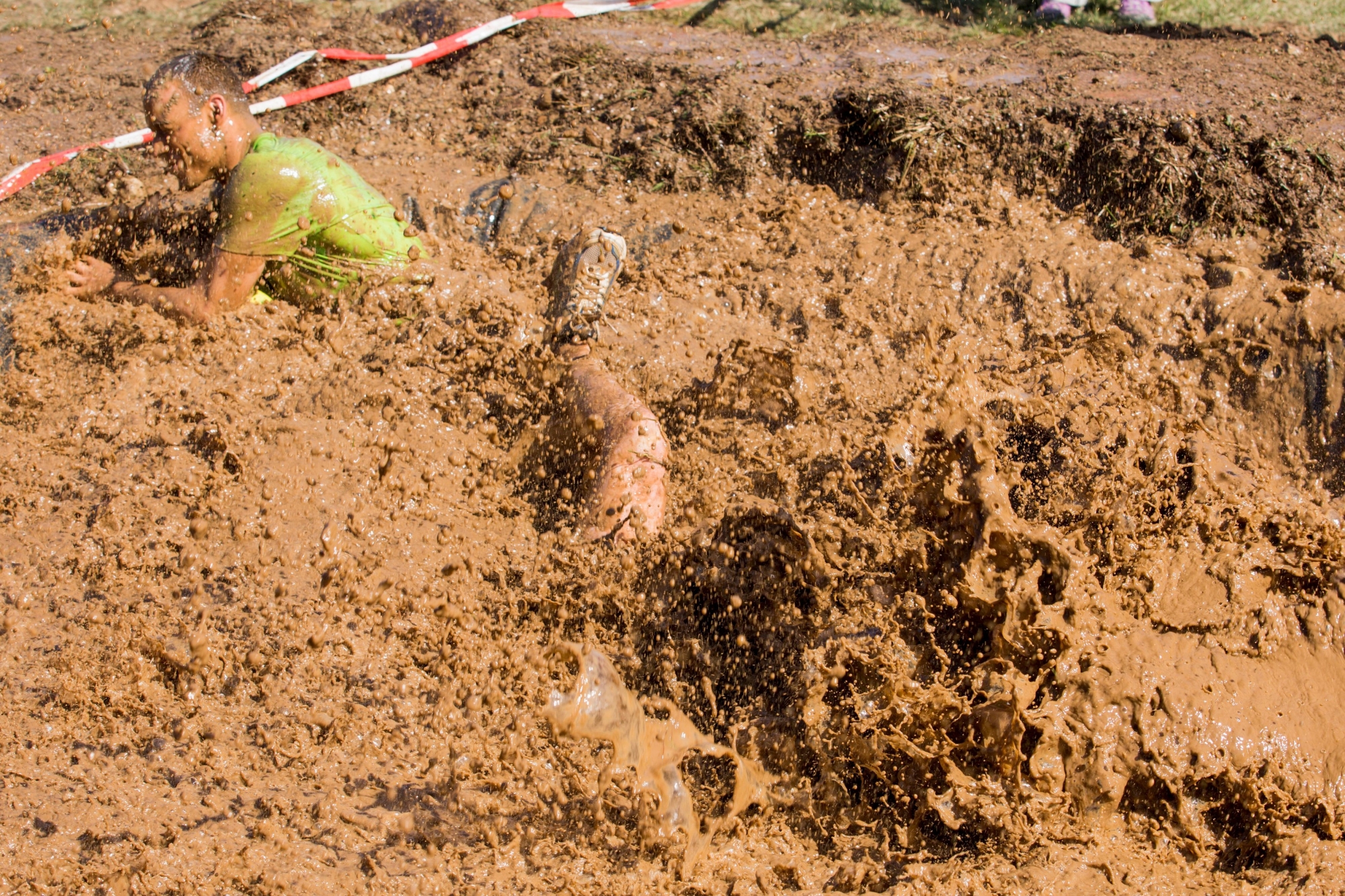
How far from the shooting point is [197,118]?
403 cm

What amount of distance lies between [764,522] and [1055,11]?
5143 millimetres

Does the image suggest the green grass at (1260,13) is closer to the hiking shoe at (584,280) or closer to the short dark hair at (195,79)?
the hiking shoe at (584,280)

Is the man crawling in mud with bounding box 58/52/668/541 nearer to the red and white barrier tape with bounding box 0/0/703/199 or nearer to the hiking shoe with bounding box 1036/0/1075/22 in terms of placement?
the red and white barrier tape with bounding box 0/0/703/199

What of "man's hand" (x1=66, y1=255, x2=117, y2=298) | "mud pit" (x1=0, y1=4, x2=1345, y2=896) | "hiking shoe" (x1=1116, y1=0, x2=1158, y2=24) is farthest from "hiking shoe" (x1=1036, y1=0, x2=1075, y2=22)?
"man's hand" (x1=66, y1=255, x2=117, y2=298)

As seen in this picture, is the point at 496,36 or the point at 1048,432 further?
the point at 496,36

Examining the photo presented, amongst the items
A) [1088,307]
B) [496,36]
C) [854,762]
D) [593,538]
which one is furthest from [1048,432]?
[496,36]

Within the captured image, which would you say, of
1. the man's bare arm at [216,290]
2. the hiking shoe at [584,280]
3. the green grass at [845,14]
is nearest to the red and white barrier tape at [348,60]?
the green grass at [845,14]

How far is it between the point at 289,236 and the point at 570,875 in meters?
2.92

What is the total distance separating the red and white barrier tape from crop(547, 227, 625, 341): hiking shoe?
8.77 feet

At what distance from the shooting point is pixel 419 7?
6750mm

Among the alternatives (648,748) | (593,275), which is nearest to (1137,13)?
(593,275)

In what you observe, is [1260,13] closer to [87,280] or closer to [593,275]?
[593,275]

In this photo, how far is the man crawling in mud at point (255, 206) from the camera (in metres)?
3.96

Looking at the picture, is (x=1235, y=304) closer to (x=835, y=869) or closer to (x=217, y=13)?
(x=835, y=869)
